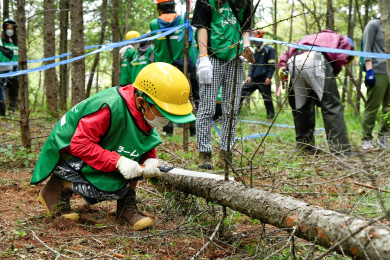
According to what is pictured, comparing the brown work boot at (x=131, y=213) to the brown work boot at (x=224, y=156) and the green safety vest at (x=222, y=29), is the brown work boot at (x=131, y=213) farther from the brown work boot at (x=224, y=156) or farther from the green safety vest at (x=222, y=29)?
the green safety vest at (x=222, y=29)

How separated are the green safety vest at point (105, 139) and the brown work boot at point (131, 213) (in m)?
0.22

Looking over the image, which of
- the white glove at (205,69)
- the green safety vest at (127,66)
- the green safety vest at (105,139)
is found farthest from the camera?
the green safety vest at (127,66)

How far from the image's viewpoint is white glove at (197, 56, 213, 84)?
3869 mm

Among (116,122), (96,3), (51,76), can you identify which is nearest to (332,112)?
(116,122)

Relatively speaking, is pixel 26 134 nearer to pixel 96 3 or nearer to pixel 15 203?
pixel 15 203

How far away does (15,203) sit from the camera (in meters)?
3.21

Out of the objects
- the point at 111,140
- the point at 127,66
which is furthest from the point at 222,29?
the point at 127,66

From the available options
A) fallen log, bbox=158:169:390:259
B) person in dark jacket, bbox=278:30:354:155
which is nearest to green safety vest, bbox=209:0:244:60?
person in dark jacket, bbox=278:30:354:155

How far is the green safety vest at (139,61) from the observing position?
660 centimetres

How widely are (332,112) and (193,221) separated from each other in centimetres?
316

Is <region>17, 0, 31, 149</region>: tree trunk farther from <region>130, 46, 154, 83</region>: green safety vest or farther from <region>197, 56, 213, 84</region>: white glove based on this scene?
<region>130, 46, 154, 83</region>: green safety vest

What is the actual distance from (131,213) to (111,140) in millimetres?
595

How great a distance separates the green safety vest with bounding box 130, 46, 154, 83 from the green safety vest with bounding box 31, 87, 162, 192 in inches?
151

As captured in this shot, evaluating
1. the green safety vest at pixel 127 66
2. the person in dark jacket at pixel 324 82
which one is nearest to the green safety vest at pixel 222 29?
the person in dark jacket at pixel 324 82
